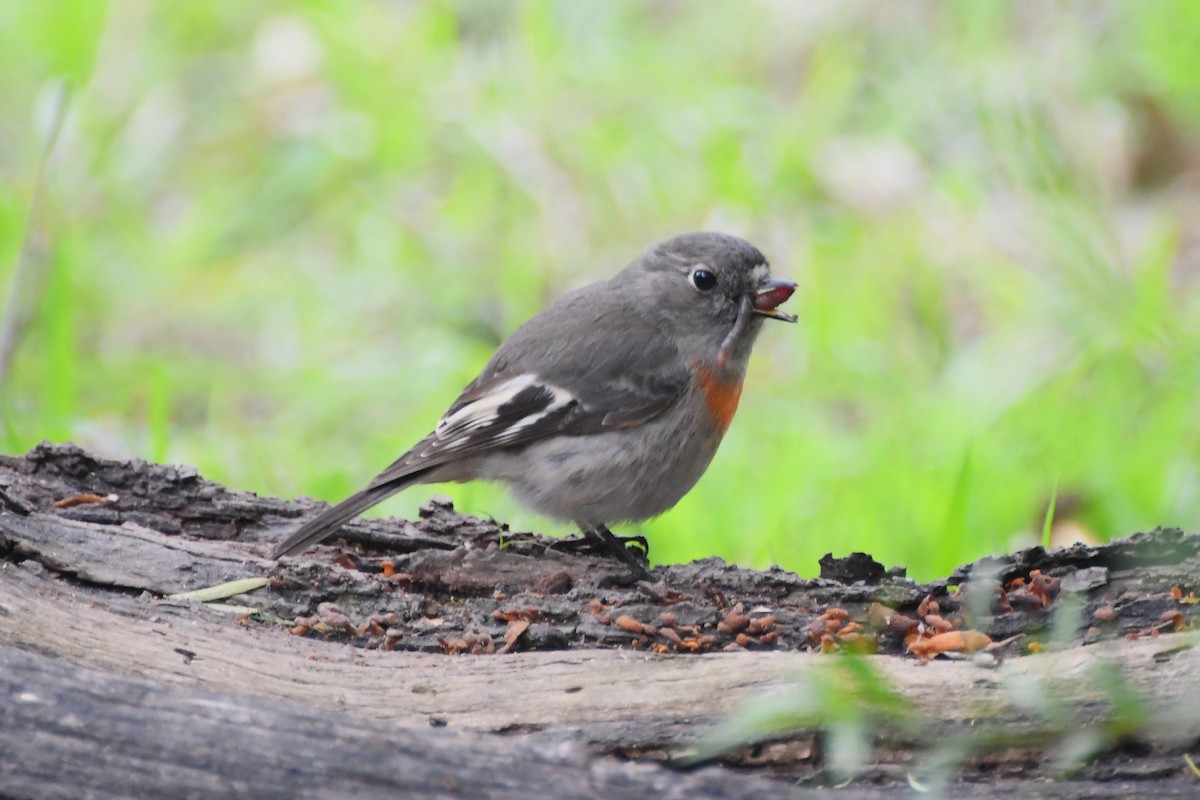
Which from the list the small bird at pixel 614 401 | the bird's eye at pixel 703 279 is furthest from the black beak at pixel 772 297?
the bird's eye at pixel 703 279

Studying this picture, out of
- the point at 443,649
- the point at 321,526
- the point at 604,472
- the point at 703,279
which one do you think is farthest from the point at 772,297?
the point at 443,649

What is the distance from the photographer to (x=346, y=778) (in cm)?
231

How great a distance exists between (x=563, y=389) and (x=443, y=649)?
51.8 inches

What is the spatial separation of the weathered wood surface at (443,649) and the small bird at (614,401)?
350 mm

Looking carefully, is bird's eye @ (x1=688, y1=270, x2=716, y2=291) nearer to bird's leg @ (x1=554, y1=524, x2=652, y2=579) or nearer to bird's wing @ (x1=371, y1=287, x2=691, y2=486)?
bird's wing @ (x1=371, y1=287, x2=691, y2=486)

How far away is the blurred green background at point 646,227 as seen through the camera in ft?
17.3

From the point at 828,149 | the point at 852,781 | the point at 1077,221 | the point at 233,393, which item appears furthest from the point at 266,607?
the point at 828,149

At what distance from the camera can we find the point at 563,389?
13.8 feet

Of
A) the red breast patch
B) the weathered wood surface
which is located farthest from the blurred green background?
the weathered wood surface

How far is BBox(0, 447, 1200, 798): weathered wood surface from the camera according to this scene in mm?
2393

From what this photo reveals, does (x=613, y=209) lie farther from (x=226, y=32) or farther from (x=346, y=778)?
(x=346, y=778)

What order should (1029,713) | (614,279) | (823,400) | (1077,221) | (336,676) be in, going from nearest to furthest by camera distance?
1. (1029,713)
2. (336,676)
3. (614,279)
4. (1077,221)
5. (823,400)

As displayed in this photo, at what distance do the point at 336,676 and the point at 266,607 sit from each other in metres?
0.42

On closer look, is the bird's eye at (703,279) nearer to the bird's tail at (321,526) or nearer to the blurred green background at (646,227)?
the blurred green background at (646,227)
